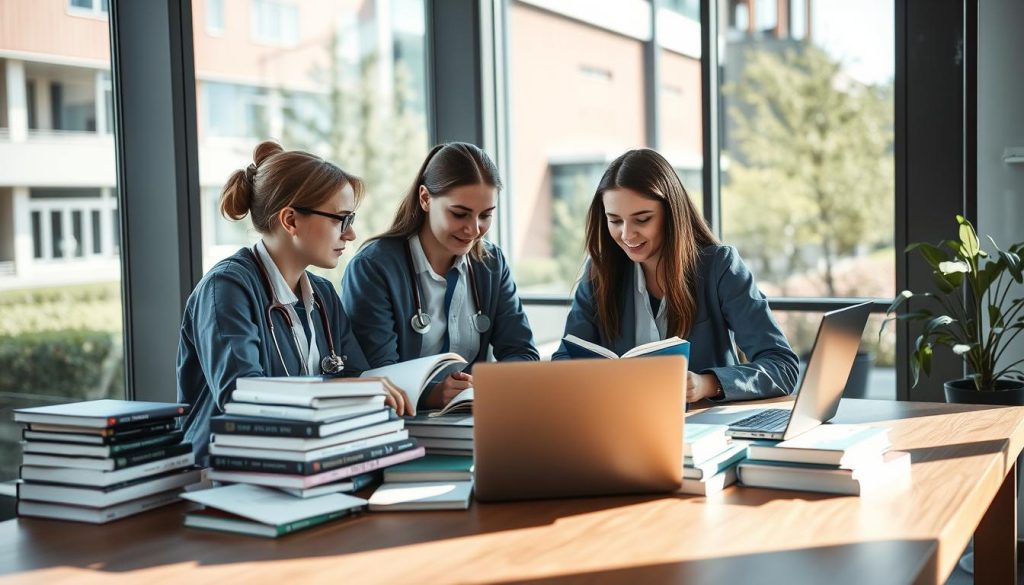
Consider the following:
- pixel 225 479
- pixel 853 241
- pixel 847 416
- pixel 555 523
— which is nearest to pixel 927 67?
pixel 853 241

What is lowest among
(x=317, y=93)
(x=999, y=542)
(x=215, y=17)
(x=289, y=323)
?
(x=999, y=542)

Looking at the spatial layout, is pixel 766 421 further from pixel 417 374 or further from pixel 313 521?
pixel 313 521

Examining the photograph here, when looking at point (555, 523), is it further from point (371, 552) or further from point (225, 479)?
point (225, 479)

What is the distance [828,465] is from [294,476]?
31.4 inches

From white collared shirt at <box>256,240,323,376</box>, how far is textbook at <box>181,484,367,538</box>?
655mm

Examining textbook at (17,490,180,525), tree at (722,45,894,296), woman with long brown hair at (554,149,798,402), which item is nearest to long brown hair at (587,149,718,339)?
woman with long brown hair at (554,149,798,402)

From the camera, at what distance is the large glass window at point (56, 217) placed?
2.42 meters

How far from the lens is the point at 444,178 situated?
98.0 inches

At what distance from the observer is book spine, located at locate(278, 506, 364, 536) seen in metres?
1.33

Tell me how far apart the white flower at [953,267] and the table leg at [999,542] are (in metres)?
0.81

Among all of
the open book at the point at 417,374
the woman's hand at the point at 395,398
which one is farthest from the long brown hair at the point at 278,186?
the woman's hand at the point at 395,398

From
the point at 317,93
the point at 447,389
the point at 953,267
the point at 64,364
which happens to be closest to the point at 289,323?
the point at 447,389

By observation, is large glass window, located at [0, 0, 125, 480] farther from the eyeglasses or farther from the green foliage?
the eyeglasses

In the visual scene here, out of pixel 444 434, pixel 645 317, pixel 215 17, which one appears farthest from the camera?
pixel 215 17
